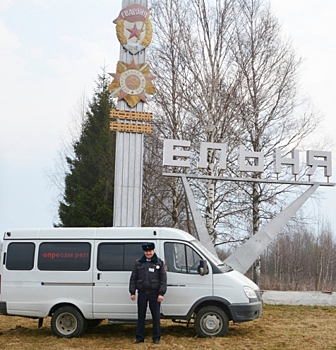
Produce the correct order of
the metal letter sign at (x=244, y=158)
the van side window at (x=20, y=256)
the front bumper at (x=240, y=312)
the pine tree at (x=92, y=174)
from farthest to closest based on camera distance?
the pine tree at (x=92, y=174) < the metal letter sign at (x=244, y=158) < the van side window at (x=20, y=256) < the front bumper at (x=240, y=312)

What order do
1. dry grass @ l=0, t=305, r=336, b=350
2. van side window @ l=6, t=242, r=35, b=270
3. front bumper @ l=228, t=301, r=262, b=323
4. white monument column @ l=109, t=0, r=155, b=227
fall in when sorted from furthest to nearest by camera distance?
white monument column @ l=109, t=0, r=155, b=227
van side window @ l=6, t=242, r=35, b=270
front bumper @ l=228, t=301, r=262, b=323
dry grass @ l=0, t=305, r=336, b=350

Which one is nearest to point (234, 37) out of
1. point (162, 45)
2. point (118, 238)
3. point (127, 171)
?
point (162, 45)

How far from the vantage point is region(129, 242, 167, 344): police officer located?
9172 mm

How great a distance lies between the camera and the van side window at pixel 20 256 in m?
10.0

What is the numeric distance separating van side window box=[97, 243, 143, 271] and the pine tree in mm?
13383

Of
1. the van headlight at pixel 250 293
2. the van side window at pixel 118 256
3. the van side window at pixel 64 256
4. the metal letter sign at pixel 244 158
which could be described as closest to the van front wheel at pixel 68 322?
the van side window at pixel 64 256

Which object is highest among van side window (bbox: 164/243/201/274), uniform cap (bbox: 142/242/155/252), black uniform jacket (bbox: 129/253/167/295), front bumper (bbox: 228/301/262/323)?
uniform cap (bbox: 142/242/155/252)

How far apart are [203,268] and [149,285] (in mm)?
1083

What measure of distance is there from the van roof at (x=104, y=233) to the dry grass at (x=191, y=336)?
187 centimetres

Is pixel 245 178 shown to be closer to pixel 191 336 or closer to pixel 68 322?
pixel 191 336

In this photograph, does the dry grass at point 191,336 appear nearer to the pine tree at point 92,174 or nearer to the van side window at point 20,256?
the van side window at point 20,256

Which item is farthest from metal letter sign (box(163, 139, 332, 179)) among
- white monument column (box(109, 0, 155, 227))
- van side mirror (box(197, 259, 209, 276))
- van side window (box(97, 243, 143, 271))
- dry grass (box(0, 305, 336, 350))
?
van side mirror (box(197, 259, 209, 276))

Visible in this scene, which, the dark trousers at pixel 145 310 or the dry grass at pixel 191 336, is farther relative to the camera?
the dark trousers at pixel 145 310

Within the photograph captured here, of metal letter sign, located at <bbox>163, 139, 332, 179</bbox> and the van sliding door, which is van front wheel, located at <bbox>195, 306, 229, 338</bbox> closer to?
the van sliding door
